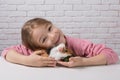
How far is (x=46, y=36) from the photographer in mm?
922

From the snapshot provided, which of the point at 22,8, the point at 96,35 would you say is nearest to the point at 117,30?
the point at 96,35

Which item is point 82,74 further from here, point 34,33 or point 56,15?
point 56,15

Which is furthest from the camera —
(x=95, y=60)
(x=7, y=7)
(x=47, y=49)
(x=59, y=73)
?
(x=7, y=7)

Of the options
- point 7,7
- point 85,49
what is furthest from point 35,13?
point 85,49

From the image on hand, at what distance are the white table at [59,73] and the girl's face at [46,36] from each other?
14 cm

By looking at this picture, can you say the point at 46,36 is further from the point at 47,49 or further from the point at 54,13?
the point at 54,13

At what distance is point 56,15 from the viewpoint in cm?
186

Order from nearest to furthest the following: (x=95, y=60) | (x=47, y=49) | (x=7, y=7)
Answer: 1. (x=95, y=60)
2. (x=47, y=49)
3. (x=7, y=7)

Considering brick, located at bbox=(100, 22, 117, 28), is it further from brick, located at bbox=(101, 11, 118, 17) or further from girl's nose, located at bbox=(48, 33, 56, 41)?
girl's nose, located at bbox=(48, 33, 56, 41)

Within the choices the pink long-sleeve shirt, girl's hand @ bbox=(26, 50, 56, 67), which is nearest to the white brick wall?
the pink long-sleeve shirt

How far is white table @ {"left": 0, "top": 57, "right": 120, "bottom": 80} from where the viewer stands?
0.72m

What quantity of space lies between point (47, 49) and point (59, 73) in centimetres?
22

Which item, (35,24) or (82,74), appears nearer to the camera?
(82,74)

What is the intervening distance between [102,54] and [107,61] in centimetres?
3
